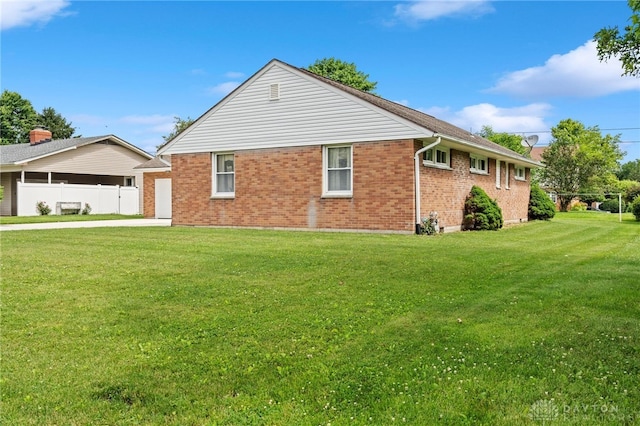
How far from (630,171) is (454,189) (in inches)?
3594

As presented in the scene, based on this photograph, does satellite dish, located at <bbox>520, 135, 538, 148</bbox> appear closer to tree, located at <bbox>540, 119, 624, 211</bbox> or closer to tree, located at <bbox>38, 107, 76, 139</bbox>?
tree, located at <bbox>540, 119, 624, 211</bbox>

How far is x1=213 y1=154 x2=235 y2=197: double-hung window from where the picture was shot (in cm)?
1852

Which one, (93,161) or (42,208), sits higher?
(93,161)

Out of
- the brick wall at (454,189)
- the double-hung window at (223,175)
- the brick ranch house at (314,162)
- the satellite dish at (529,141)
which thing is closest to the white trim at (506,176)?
the brick wall at (454,189)

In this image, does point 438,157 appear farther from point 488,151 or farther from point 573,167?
point 573,167

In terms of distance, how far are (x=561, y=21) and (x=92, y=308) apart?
1483 centimetres

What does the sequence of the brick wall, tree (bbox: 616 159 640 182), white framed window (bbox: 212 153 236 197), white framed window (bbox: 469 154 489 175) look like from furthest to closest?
tree (bbox: 616 159 640 182)
white framed window (bbox: 469 154 489 175)
white framed window (bbox: 212 153 236 197)
the brick wall

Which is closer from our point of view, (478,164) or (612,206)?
(478,164)

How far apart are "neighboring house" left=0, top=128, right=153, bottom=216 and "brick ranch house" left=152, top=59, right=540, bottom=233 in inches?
541

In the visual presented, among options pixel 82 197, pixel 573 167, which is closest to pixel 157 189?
pixel 82 197

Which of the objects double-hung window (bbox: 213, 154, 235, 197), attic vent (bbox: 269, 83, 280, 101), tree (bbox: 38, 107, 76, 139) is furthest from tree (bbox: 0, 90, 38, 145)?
attic vent (bbox: 269, 83, 280, 101)

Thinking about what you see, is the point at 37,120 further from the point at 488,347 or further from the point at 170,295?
the point at 488,347

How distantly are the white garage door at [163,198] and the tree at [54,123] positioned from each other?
36.7 meters

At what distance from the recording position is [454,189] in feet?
57.2
